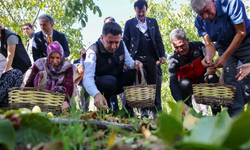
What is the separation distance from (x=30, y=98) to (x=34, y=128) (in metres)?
1.53

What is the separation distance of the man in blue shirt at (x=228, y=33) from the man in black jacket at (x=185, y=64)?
33 cm

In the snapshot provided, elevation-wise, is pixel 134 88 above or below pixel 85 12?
below

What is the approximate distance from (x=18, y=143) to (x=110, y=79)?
95.1 inches

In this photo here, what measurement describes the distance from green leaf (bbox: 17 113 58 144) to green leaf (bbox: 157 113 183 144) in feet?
1.57

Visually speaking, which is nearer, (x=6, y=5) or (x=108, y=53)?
(x=108, y=53)

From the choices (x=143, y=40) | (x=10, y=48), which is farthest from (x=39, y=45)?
(x=143, y=40)

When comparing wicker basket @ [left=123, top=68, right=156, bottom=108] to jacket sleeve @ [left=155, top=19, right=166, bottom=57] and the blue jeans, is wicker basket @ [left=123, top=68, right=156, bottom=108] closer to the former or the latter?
the blue jeans

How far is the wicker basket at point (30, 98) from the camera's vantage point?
2.42m

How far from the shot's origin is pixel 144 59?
4.29 m

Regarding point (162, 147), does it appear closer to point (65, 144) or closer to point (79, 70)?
point (65, 144)

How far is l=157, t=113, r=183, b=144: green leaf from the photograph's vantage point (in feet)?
2.16

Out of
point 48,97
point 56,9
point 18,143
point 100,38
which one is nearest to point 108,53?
point 100,38

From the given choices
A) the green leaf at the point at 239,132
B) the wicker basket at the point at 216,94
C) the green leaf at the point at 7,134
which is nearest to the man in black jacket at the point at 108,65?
the wicker basket at the point at 216,94

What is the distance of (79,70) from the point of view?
4.39m
